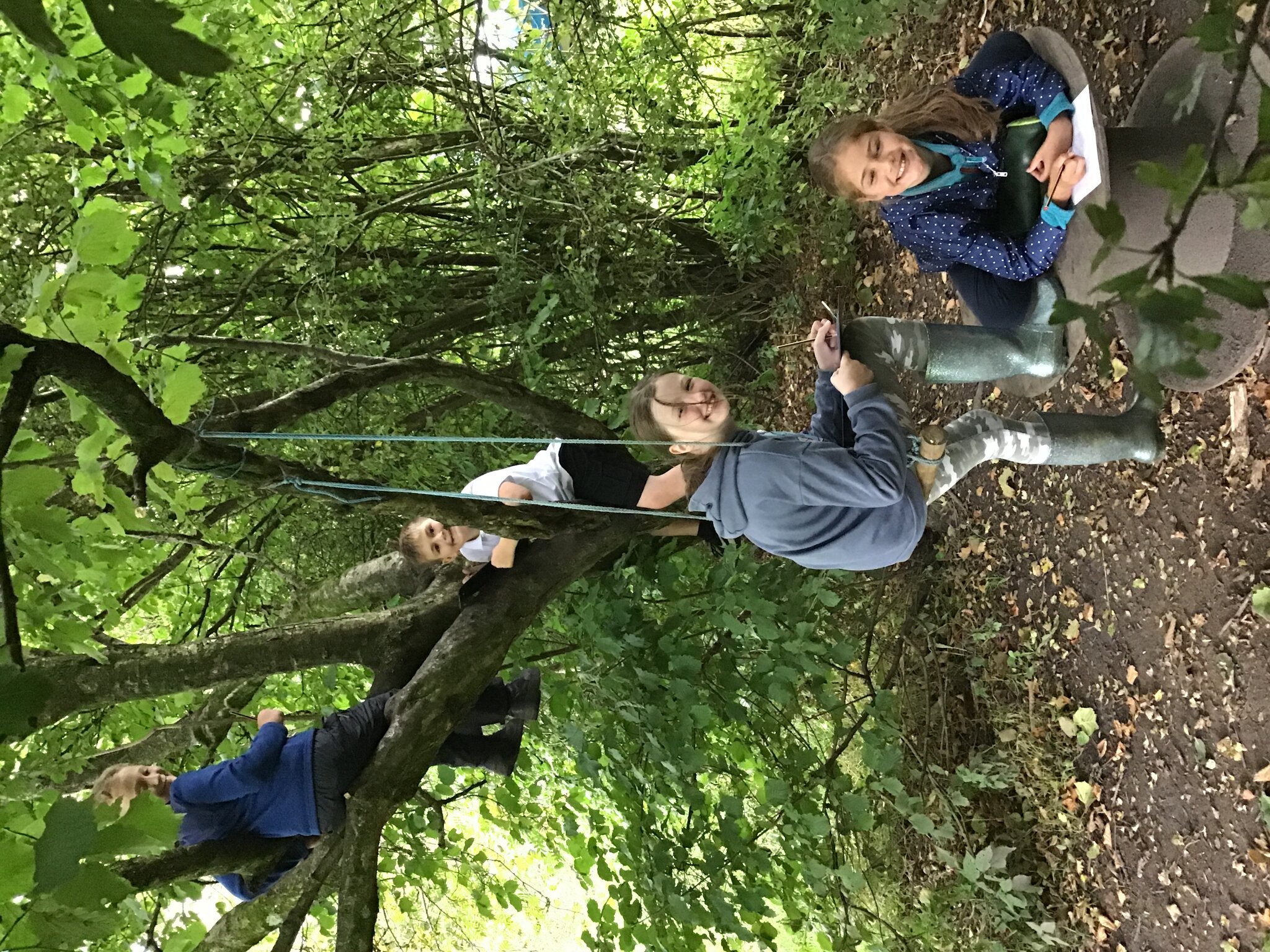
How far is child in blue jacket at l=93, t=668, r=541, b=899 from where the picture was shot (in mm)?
2990

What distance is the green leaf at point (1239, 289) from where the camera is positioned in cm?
59

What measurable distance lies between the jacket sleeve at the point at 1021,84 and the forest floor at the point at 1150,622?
60 centimetres

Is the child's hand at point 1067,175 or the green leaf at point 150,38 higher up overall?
the green leaf at point 150,38

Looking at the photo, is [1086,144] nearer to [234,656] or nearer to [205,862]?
[234,656]

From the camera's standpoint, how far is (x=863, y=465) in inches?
92.4

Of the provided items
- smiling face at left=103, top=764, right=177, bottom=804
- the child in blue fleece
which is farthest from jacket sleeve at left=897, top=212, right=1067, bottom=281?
smiling face at left=103, top=764, right=177, bottom=804

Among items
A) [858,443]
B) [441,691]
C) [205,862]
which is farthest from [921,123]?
[205,862]

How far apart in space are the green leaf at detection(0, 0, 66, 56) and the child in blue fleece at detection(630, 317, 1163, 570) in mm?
1941

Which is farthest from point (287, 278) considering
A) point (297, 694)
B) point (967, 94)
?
point (967, 94)

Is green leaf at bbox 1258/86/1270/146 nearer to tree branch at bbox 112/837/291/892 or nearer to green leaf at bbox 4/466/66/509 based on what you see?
green leaf at bbox 4/466/66/509

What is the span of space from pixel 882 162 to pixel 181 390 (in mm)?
2052

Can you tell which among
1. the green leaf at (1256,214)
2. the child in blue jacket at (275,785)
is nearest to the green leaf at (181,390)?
the green leaf at (1256,214)

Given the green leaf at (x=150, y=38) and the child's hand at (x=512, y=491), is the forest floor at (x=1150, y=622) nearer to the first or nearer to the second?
the child's hand at (x=512, y=491)

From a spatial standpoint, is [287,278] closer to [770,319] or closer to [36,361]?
[770,319]
